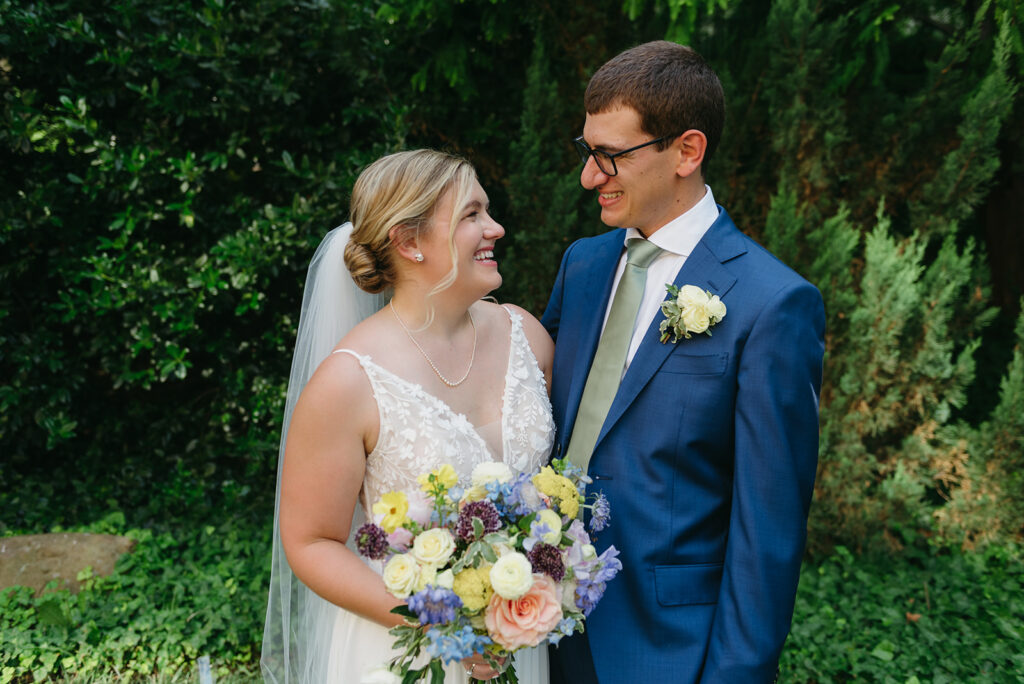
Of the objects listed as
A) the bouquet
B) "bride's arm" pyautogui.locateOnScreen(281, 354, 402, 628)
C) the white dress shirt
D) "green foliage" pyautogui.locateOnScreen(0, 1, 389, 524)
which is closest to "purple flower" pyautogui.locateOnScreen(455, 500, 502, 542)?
the bouquet

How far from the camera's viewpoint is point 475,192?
250cm

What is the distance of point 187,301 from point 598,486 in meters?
3.51

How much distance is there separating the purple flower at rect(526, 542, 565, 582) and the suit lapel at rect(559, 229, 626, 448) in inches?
26.1

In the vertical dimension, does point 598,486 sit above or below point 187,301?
below

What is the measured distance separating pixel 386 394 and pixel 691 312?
88cm

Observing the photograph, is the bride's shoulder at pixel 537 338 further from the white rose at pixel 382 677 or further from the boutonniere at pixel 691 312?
the white rose at pixel 382 677

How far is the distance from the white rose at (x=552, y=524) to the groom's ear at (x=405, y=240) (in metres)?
0.98

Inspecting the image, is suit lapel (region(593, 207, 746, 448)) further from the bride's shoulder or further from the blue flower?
the blue flower

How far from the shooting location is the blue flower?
5.57 feet

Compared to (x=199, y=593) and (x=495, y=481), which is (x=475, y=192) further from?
(x=199, y=593)

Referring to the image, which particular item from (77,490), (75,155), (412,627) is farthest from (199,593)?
(412,627)

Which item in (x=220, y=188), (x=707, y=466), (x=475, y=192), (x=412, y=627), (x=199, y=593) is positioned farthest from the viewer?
(x=220, y=188)

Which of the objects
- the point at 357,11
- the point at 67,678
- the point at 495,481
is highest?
the point at 357,11

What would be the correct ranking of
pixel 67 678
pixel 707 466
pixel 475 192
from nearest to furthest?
pixel 707 466, pixel 475 192, pixel 67 678
